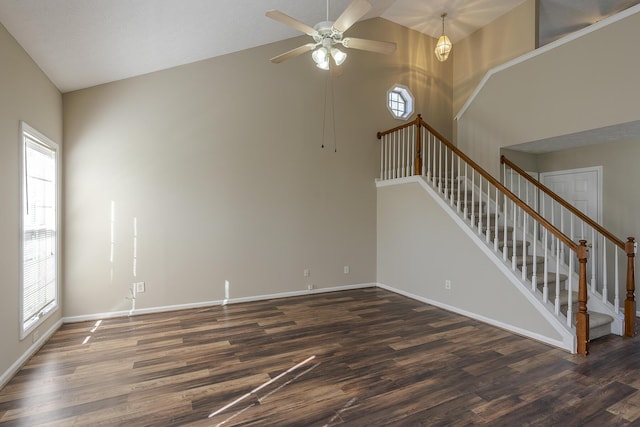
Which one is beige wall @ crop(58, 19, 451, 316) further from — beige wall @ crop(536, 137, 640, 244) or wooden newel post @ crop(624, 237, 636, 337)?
wooden newel post @ crop(624, 237, 636, 337)

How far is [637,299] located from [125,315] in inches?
269

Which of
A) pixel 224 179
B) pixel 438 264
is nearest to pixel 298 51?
pixel 224 179

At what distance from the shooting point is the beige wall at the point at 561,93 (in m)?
3.68

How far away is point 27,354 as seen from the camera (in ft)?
9.83

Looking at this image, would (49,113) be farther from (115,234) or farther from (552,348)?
(552,348)

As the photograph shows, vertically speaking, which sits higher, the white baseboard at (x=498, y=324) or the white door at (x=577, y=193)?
the white door at (x=577, y=193)

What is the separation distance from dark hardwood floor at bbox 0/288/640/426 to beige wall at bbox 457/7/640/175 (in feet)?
8.73

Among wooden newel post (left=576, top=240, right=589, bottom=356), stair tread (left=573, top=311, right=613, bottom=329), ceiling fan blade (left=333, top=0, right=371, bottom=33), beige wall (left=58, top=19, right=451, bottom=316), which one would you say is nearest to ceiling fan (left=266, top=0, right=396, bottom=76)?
ceiling fan blade (left=333, top=0, right=371, bottom=33)

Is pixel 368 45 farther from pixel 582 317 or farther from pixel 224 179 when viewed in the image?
pixel 582 317

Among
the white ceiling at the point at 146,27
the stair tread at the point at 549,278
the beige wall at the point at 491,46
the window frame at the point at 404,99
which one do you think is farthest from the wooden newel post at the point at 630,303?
the white ceiling at the point at 146,27

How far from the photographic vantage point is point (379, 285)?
19.2 feet

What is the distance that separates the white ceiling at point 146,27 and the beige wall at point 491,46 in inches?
9.5

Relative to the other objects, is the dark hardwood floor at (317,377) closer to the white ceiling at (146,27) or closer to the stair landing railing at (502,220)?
the stair landing railing at (502,220)

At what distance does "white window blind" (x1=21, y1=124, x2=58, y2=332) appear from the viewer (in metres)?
3.10
